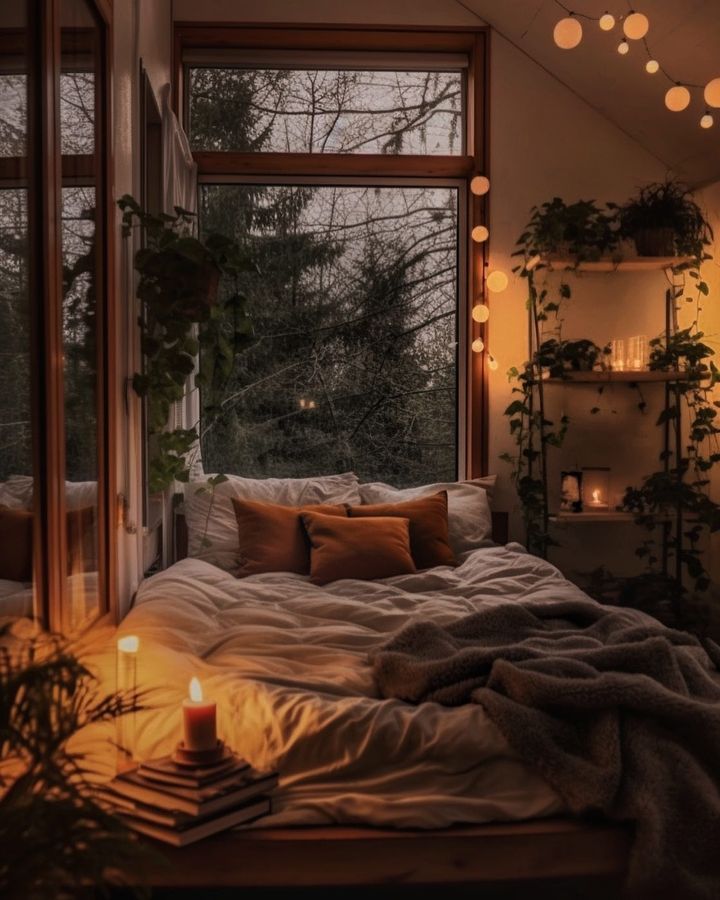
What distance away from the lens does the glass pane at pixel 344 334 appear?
14.9ft

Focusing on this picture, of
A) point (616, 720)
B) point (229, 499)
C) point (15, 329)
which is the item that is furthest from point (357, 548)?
point (15, 329)

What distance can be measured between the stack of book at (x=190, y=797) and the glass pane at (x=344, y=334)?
105 inches

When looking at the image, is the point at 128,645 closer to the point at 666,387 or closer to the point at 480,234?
the point at 480,234

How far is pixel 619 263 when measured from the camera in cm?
423

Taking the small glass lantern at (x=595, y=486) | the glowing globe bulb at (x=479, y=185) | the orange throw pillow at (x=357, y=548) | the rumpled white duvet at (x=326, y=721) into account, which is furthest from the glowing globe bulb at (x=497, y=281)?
the rumpled white duvet at (x=326, y=721)

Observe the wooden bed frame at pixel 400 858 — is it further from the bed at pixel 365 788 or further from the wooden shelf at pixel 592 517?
the wooden shelf at pixel 592 517

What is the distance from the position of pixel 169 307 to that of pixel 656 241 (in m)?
2.27

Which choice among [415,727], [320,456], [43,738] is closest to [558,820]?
[415,727]

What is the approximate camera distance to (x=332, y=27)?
4.39m

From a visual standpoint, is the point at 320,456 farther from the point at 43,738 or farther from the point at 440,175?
the point at 43,738

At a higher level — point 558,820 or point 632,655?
point 632,655

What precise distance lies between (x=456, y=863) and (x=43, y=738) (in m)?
1.26

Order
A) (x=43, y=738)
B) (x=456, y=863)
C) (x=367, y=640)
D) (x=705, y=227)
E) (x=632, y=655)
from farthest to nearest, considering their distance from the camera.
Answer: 1. (x=705, y=227)
2. (x=367, y=640)
3. (x=632, y=655)
4. (x=456, y=863)
5. (x=43, y=738)

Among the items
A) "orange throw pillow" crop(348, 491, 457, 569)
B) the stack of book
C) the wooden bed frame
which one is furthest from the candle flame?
"orange throw pillow" crop(348, 491, 457, 569)
